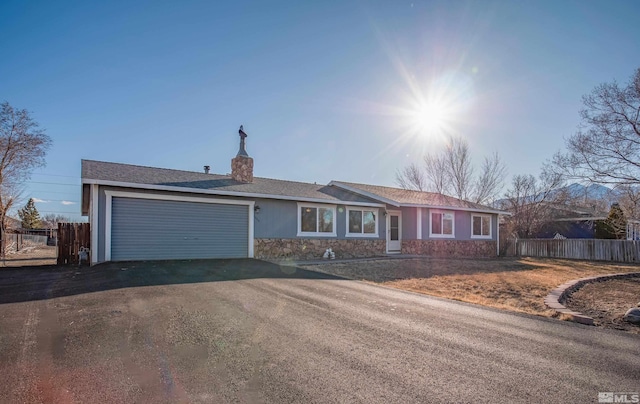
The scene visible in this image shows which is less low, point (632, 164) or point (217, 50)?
point (217, 50)

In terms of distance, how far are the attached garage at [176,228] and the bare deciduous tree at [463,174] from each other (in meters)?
22.7

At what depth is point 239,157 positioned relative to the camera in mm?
14914

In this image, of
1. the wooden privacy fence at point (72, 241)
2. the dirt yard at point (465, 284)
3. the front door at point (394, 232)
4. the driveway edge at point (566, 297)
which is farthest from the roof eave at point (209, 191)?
the driveway edge at point (566, 297)

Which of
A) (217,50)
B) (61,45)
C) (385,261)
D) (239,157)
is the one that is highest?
(217,50)

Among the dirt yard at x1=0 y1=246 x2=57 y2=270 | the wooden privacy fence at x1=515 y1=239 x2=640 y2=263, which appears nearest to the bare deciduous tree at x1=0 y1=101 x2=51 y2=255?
the dirt yard at x1=0 y1=246 x2=57 y2=270

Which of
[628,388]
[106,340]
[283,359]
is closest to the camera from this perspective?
[628,388]

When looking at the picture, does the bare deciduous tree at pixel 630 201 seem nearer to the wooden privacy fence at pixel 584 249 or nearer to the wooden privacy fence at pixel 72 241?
the wooden privacy fence at pixel 584 249

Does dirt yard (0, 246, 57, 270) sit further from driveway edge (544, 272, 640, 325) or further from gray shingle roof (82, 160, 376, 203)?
driveway edge (544, 272, 640, 325)

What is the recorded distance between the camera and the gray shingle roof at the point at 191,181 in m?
11.0

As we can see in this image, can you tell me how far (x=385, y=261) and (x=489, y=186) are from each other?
20.7m

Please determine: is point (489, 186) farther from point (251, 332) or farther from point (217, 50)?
point (251, 332)

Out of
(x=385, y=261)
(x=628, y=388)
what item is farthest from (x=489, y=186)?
(x=628, y=388)

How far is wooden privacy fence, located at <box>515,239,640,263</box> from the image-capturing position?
60.2 ft

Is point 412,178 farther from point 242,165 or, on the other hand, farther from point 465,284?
point 465,284
